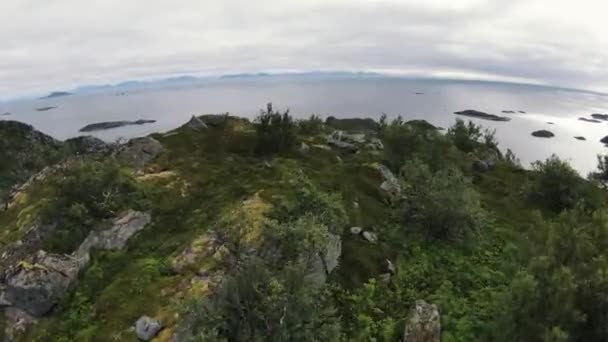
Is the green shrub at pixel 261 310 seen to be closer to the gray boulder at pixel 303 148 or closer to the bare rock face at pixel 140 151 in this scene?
the bare rock face at pixel 140 151

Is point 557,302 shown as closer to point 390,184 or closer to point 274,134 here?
point 390,184

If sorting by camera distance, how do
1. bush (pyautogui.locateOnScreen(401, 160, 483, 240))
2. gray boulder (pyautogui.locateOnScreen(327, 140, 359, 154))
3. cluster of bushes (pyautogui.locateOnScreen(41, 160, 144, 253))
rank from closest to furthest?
cluster of bushes (pyautogui.locateOnScreen(41, 160, 144, 253))
bush (pyautogui.locateOnScreen(401, 160, 483, 240))
gray boulder (pyautogui.locateOnScreen(327, 140, 359, 154))

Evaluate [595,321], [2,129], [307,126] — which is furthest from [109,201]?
[2,129]

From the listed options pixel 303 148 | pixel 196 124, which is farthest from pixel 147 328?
pixel 196 124

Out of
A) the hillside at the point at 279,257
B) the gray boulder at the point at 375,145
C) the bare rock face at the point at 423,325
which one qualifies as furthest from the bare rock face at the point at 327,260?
the gray boulder at the point at 375,145

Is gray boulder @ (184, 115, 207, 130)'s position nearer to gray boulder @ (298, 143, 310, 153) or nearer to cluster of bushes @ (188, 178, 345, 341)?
gray boulder @ (298, 143, 310, 153)

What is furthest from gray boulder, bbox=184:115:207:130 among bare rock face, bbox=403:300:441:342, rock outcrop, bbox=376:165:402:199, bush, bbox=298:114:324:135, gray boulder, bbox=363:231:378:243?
bare rock face, bbox=403:300:441:342
